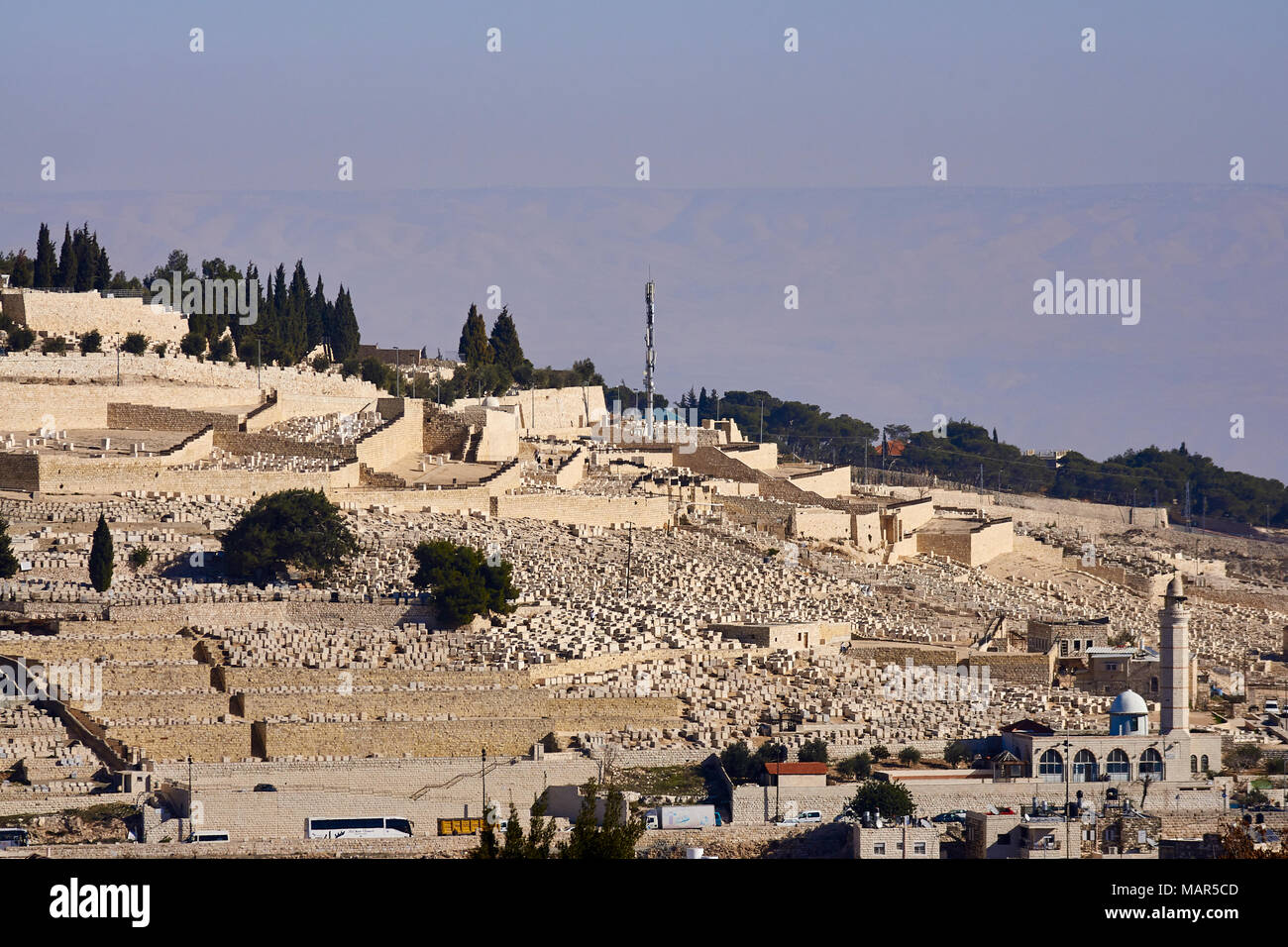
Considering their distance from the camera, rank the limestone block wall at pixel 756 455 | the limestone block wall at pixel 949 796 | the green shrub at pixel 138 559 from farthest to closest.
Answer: the limestone block wall at pixel 756 455 → the green shrub at pixel 138 559 → the limestone block wall at pixel 949 796

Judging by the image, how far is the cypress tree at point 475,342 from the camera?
65562 millimetres

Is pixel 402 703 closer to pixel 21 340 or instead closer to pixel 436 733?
pixel 436 733

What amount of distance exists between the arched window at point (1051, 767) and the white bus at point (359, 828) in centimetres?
838

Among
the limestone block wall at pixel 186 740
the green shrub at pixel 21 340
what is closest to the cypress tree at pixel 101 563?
the limestone block wall at pixel 186 740

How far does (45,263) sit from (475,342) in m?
14.5

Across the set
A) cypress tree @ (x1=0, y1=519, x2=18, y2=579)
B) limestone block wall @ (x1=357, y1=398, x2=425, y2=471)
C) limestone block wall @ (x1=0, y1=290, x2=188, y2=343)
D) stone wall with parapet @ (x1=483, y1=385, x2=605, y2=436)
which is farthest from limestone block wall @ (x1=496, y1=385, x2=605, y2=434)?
cypress tree @ (x1=0, y1=519, x2=18, y2=579)

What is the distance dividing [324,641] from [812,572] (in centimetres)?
1336

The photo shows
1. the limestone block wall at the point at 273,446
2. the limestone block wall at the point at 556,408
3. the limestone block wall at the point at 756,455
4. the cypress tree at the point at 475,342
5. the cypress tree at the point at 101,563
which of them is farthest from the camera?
the cypress tree at the point at 475,342

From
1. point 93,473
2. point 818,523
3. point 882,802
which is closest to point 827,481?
point 818,523

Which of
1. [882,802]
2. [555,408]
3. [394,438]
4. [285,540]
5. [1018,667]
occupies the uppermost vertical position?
[555,408]

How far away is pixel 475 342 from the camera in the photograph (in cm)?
6588

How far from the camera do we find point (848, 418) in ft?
316

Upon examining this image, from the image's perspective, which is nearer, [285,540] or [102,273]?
[285,540]

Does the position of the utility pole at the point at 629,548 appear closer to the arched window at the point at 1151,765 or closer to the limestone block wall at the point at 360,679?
the limestone block wall at the point at 360,679
